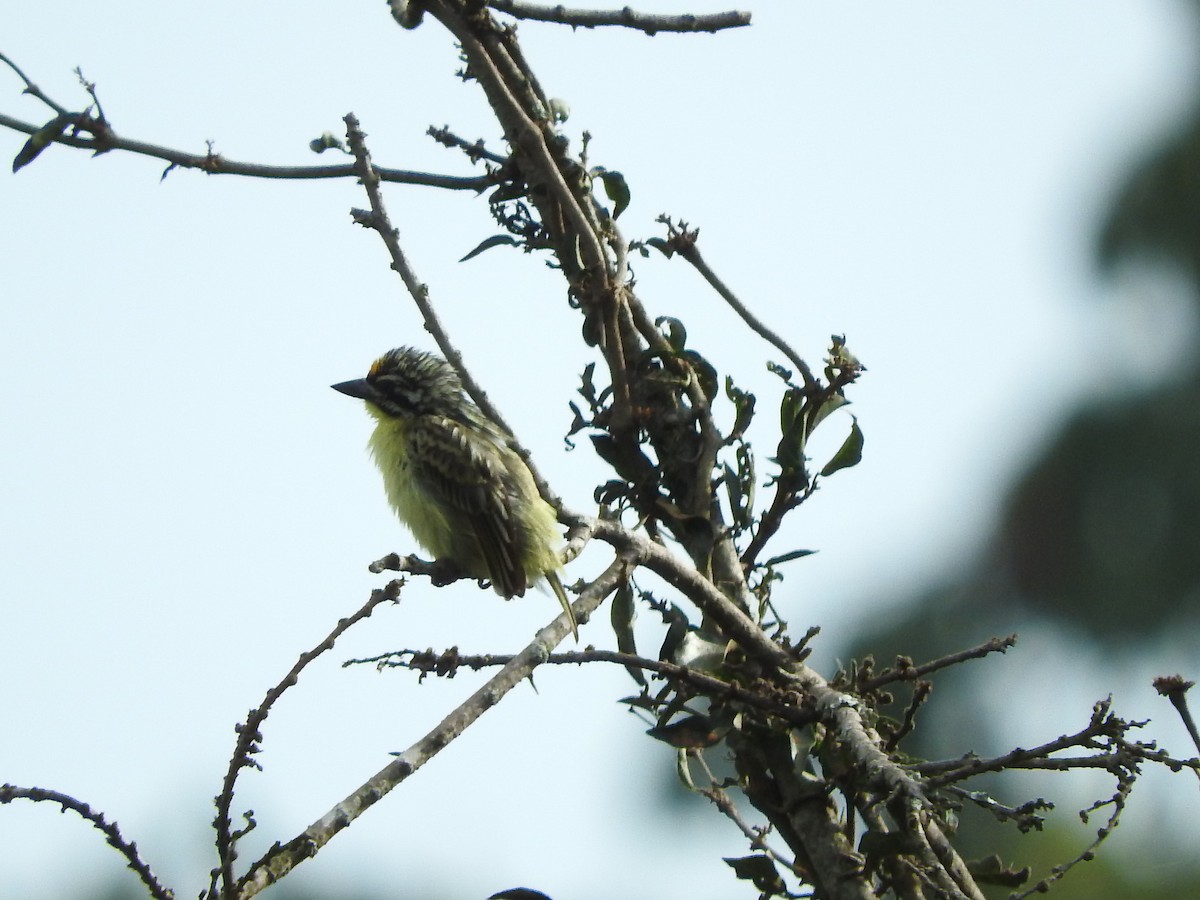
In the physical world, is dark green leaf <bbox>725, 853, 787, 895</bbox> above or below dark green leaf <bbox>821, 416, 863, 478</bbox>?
below

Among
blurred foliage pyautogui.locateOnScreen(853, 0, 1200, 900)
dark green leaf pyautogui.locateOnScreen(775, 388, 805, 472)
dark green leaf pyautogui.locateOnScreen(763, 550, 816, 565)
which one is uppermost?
blurred foliage pyautogui.locateOnScreen(853, 0, 1200, 900)

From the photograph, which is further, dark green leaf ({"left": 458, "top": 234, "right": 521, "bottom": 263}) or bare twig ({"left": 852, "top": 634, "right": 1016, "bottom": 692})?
dark green leaf ({"left": 458, "top": 234, "right": 521, "bottom": 263})

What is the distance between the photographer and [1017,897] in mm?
2941

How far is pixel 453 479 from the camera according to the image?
5.57 m

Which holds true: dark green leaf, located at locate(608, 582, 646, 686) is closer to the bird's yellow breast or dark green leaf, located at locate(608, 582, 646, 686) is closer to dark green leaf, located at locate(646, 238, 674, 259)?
dark green leaf, located at locate(646, 238, 674, 259)

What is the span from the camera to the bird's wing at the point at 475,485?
5320 millimetres

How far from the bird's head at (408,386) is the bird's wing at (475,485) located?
129 mm

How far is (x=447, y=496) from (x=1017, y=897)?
9.80ft

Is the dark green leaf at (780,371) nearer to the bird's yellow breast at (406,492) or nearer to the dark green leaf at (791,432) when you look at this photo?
the dark green leaf at (791,432)

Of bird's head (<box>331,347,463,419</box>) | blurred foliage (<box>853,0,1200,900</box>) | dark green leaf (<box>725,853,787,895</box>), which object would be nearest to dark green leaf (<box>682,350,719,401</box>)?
dark green leaf (<box>725,853,787,895</box>)

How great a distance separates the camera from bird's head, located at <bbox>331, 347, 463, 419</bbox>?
19.7 feet

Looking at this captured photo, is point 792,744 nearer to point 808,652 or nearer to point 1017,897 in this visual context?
point 808,652

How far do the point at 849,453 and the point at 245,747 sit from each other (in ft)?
5.78

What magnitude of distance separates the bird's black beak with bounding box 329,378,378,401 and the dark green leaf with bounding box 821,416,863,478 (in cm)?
279
